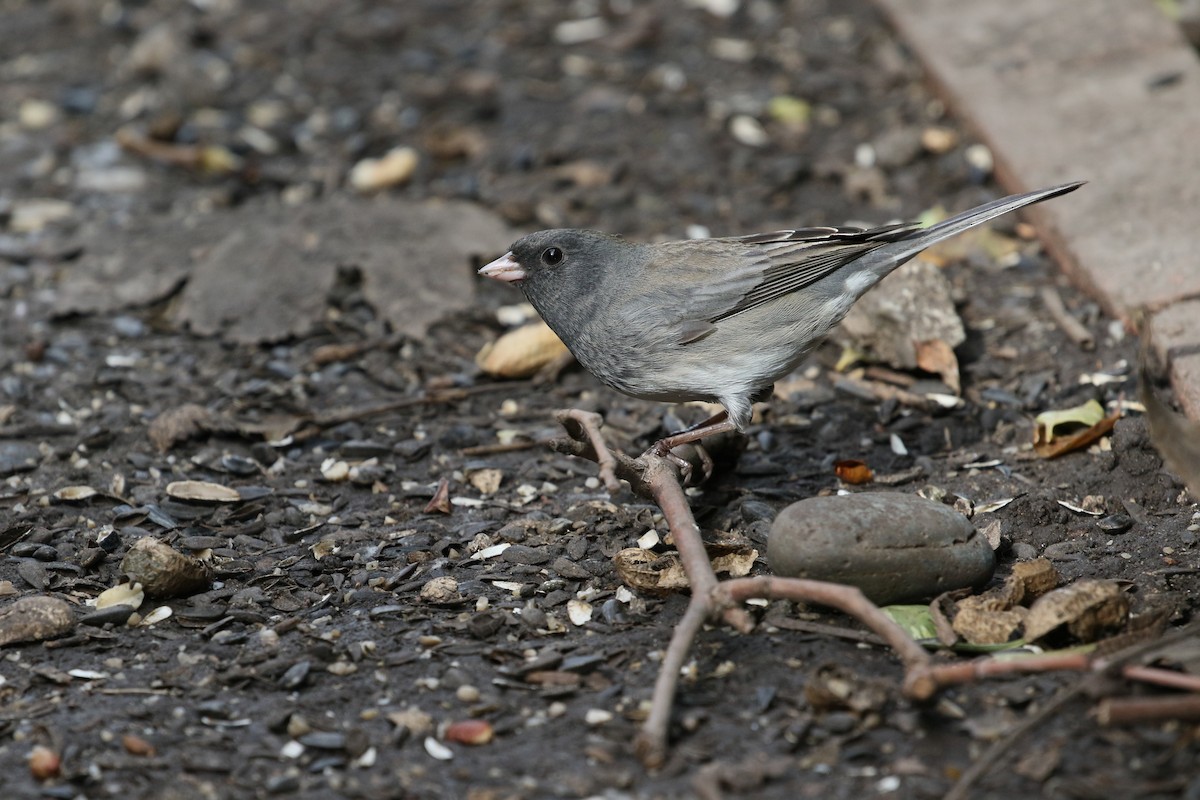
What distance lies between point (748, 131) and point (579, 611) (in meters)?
3.38

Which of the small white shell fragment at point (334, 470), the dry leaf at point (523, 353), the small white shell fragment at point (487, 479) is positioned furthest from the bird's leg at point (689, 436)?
the small white shell fragment at point (334, 470)

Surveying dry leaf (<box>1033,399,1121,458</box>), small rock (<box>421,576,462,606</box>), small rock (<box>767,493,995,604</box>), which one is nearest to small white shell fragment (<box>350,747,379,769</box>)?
small rock (<box>421,576,462,606</box>)

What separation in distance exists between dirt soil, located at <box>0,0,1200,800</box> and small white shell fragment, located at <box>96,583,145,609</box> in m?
0.06

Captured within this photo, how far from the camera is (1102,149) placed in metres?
4.94

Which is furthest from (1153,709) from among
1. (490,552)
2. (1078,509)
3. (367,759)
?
(490,552)

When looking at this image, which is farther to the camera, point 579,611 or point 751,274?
point 751,274

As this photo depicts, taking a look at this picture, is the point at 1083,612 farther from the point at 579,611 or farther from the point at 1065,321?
the point at 1065,321

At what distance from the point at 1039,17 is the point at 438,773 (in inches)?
191

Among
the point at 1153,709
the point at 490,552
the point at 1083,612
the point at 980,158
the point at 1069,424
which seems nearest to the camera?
the point at 1153,709

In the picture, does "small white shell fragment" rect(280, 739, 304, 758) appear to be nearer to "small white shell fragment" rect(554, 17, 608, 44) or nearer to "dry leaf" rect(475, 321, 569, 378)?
"dry leaf" rect(475, 321, 569, 378)

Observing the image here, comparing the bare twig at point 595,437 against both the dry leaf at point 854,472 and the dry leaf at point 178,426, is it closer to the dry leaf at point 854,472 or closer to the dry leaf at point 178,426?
the dry leaf at point 854,472

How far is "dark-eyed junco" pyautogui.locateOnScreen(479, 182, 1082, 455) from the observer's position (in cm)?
374

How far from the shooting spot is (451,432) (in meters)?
4.19

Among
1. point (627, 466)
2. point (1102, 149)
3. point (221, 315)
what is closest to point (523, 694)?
point (627, 466)
